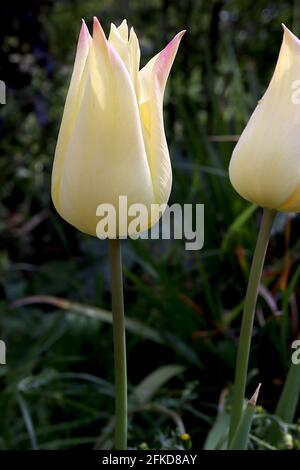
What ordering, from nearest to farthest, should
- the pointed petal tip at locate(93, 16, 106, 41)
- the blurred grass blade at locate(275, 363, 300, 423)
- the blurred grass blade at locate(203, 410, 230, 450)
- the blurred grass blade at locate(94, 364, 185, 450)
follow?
the pointed petal tip at locate(93, 16, 106, 41) < the blurred grass blade at locate(275, 363, 300, 423) < the blurred grass blade at locate(203, 410, 230, 450) < the blurred grass blade at locate(94, 364, 185, 450)

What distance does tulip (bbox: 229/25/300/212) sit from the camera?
528 millimetres

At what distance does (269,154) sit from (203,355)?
2.84ft

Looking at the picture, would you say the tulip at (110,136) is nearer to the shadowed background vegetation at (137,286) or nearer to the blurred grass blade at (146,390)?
the shadowed background vegetation at (137,286)

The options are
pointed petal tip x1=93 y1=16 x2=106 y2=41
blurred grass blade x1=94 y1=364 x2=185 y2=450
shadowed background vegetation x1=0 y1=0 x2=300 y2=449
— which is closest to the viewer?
pointed petal tip x1=93 y1=16 x2=106 y2=41

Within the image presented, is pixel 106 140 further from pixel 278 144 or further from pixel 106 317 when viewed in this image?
pixel 106 317

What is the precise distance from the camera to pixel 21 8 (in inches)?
63.7

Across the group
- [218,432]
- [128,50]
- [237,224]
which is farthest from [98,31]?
[237,224]

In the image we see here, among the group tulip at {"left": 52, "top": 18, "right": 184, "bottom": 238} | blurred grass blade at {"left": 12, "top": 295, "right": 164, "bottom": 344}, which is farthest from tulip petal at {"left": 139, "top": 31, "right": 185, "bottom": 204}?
blurred grass blade at {"left": 12, "top": 295, "right": 164, "bottom": 344}

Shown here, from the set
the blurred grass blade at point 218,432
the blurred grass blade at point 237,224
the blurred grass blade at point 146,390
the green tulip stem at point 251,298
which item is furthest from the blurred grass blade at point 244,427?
the blurred grass blade at point 237,224

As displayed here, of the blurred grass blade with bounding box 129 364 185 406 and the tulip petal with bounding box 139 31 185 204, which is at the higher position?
the tulip petal with bounding box 139 31 185 204

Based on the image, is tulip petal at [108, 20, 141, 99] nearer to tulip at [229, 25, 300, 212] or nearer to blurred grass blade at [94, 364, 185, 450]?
tulip at [229, 25, 300, 212]

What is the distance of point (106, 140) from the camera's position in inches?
19.7

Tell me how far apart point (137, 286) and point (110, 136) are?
2.94 feet
